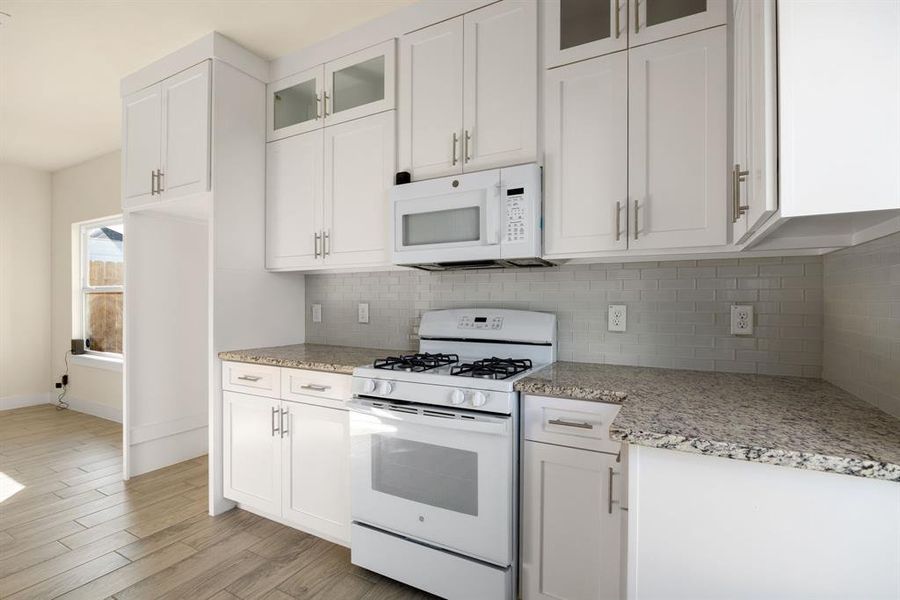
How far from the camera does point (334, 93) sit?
251 cm

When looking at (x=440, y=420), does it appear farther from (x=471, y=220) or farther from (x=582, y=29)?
(x=582, y=29)

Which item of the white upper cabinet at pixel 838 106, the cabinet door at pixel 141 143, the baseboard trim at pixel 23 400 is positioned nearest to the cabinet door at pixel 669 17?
the white upper cabinet at pixel 838 106

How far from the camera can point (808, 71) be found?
92 centimetres

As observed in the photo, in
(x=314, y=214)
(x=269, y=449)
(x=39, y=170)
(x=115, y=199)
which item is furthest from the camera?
(x=39, y=170)

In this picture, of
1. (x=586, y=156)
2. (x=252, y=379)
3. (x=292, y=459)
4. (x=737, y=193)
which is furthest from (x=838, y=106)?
(x=252, y=379)

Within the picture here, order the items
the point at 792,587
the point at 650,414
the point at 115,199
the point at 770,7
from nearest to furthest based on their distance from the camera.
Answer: the point at 792,587, the point at 770,7, the point at 650,414, the point at 115,199

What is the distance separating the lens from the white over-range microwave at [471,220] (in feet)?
6.19

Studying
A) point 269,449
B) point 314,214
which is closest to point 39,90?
point 314,214

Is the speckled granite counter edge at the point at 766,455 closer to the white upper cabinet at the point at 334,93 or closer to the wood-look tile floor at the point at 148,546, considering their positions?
the wood-look tile floor at the point at 148,546

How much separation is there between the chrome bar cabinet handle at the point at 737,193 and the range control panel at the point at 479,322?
42.3 inches

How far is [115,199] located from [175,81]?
237 cm

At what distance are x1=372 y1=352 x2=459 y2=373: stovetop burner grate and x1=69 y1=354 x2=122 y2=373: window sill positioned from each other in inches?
147

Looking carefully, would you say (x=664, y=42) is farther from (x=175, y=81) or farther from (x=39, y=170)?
(x=39, y=170)

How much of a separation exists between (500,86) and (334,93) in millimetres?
1028
